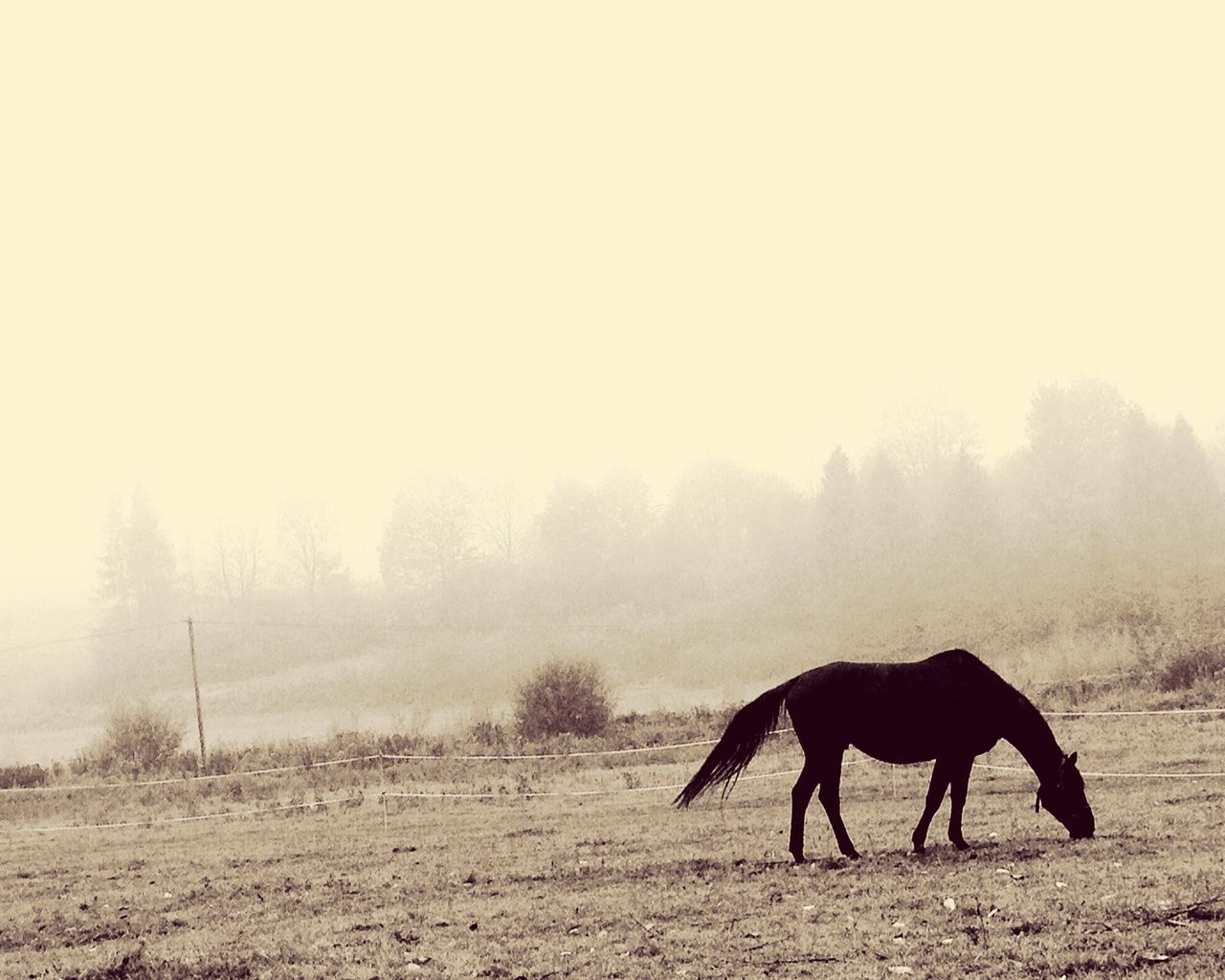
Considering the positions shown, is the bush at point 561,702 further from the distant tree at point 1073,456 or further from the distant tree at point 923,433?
the distant tree at point 923,433

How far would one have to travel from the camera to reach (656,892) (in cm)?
1109

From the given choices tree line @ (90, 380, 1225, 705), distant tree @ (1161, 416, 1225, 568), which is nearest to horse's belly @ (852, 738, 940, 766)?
tree line @ (90, 380, 1225, 705)

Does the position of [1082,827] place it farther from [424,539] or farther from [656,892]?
[424,539]

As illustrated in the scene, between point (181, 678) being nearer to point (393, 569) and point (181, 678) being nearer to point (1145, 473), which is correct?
point (393, 569)

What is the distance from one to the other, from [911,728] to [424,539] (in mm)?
72990

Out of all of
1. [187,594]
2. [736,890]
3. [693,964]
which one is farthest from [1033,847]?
[187,594]

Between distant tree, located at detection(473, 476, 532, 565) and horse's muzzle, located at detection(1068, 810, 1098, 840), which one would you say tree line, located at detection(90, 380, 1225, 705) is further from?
horse's muzzle, located at detection(1068, 810, 1098, 840)

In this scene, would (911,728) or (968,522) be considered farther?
(968,522)

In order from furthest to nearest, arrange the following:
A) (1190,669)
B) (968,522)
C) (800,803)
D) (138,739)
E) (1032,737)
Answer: (968,522)
(138,739)
(1190,669)
(1032,737)
(800,803)

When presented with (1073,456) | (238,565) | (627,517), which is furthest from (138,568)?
(1073,456)

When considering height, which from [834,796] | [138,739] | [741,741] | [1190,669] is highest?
[741,741]

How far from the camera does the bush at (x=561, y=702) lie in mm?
40062

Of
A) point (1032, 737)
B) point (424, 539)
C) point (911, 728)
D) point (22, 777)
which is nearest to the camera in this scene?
point (911, 728)

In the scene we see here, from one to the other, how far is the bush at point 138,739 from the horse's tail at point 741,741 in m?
35.7
